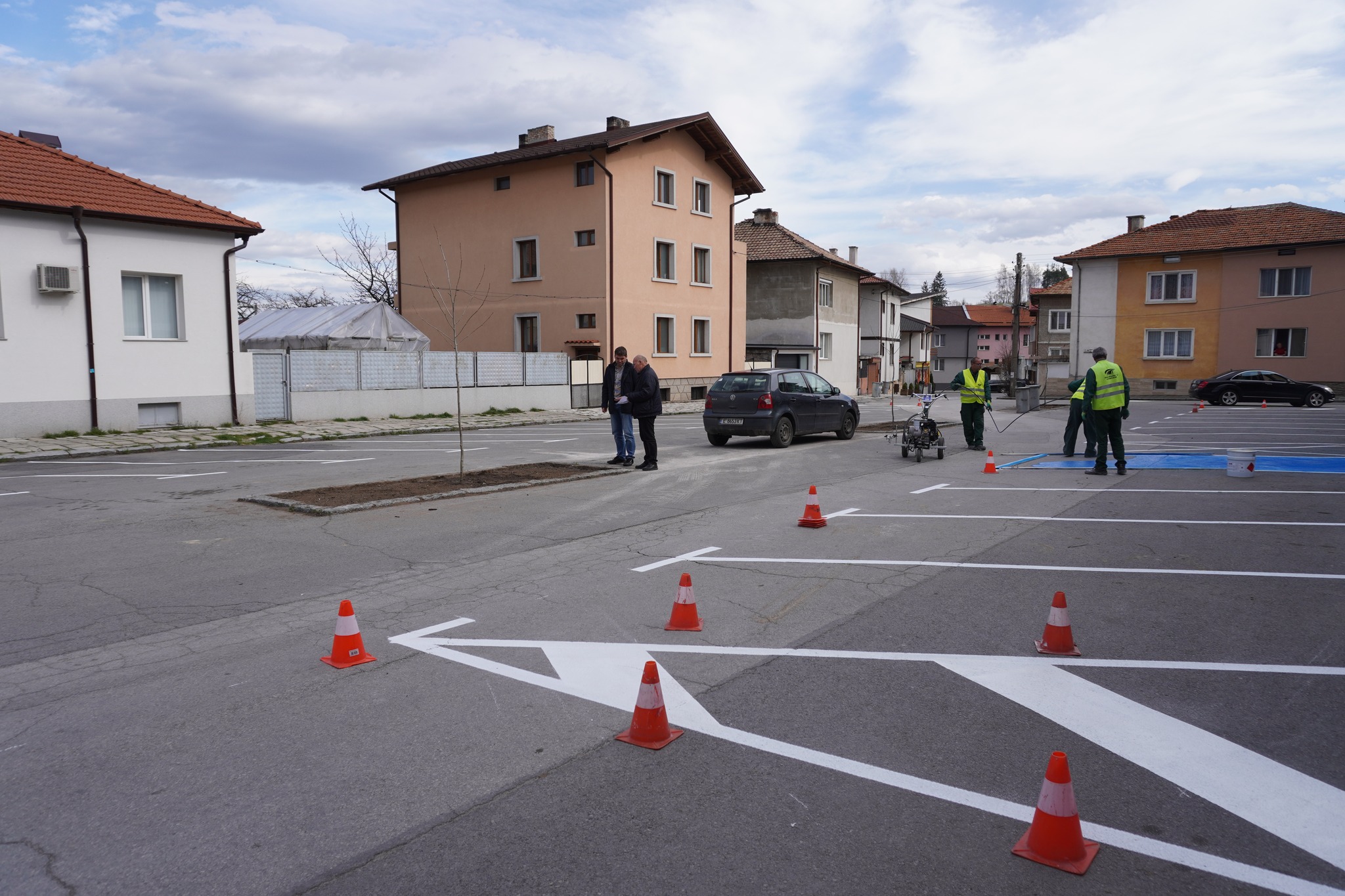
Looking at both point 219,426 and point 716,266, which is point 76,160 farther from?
point 716,266

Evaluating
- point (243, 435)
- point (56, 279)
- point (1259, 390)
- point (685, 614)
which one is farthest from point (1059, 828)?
point (1259, 390)

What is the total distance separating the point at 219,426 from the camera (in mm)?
20281

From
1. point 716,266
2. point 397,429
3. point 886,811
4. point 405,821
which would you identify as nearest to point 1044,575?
point 886,811

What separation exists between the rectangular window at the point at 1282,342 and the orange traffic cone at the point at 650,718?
46822mm

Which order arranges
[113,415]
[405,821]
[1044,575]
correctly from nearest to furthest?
[405,821], [1044,575], [113,415]

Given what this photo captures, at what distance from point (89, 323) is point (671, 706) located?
1816cm

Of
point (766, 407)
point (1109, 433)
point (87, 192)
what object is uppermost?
point (87, 192)

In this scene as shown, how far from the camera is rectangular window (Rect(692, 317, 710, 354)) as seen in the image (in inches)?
1441

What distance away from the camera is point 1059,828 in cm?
305

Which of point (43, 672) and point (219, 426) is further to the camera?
point (219, 426)

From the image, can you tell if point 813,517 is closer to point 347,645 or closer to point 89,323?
point 347,645

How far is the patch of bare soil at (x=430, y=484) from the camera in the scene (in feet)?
35.5

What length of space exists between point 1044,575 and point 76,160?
20827 mm

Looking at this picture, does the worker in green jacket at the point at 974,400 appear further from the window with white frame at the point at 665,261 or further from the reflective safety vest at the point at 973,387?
the window with white frame at the point at 665,261
